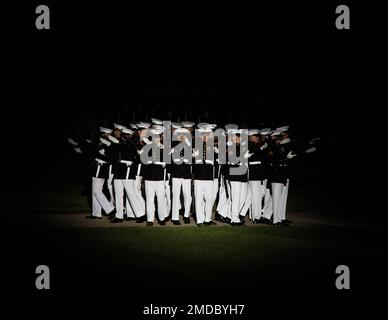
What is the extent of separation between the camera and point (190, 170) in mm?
14297

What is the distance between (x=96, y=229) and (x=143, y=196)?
2016 mm

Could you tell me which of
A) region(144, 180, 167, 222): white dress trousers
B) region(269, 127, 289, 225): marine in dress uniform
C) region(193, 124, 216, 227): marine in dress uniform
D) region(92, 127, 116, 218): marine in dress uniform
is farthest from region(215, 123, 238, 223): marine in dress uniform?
region(92, 127, 116, 218): marine in dress uniform

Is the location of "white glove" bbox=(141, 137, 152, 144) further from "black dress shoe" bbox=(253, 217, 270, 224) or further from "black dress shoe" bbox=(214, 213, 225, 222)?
"black dress shoe" bbox=(253, 217, 270, 224)

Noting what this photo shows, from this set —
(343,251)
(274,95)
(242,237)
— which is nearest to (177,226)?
(242,237)

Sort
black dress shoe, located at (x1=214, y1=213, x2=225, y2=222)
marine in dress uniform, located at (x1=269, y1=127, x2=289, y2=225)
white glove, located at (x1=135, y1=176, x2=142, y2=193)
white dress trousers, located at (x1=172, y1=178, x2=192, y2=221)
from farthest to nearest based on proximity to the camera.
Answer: black dress shoe, located at (x1=214, y1=213, x2=225, y2=222)
white glove, located at (x1=135, y1=176, x2=142, y2=193)
marine in dress uniform, located at (x1=269, y1=127, x2=289, y2=225)
white dress trousers, located at (x1=172, y1=178, x2=192, y2=221)

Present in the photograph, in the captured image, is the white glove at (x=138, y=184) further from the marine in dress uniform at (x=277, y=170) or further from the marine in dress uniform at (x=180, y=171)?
the marine in dress uniform at (x=277, y=170)

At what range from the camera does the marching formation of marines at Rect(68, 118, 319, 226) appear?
14.2 m

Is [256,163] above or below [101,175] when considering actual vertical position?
above

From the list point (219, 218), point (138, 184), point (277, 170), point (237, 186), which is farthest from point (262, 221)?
point (138, 184)

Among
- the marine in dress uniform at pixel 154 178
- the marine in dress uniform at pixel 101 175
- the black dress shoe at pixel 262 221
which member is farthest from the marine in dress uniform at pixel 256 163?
A: the marine in dress uniform at pixel 101 175

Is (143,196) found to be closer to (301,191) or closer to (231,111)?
(301,191)

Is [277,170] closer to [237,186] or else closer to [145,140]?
[237,186]

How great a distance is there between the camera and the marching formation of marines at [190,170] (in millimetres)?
14203

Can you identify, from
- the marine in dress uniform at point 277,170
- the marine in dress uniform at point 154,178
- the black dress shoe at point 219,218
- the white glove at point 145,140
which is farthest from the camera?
the black dress shoe at point 219,218
